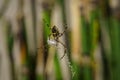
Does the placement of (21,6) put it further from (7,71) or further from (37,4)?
(7,71)

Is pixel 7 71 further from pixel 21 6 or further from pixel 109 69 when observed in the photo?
pixel 109 69

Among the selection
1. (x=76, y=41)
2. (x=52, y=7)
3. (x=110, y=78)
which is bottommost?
(x=110, y=78)

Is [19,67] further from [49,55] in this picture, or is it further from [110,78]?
[110,78]

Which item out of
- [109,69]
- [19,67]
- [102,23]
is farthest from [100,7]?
[19,67]

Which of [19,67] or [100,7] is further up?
[100,7]

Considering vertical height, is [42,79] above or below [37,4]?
below

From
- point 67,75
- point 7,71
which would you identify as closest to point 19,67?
point 7,71

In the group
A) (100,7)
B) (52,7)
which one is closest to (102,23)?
(100,7)

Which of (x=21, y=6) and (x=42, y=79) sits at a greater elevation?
(x=21, y=6)
